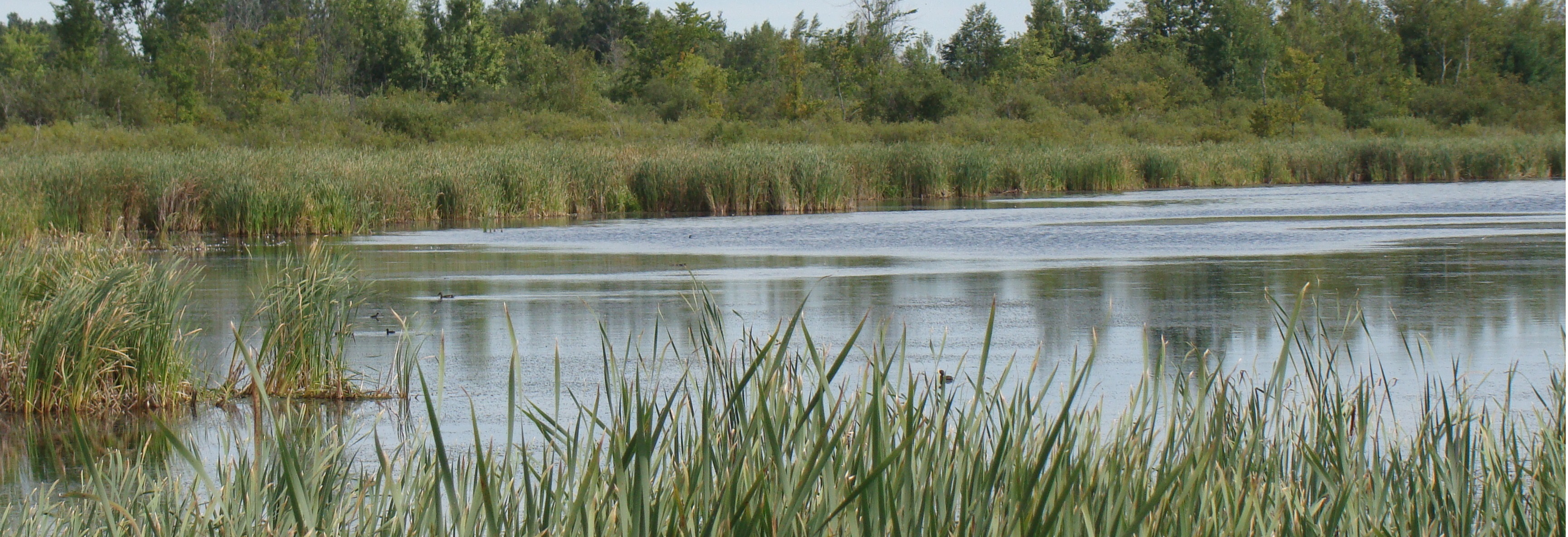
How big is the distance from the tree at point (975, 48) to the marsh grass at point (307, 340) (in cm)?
6690

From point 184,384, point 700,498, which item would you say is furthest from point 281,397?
point 700,498

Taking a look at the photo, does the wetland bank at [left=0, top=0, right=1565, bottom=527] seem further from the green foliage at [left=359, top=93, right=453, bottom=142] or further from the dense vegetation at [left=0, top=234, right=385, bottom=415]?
the green foliage at [left=359, top=93, right=453, bottom=142]

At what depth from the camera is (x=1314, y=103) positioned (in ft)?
206

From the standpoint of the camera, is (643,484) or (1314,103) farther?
(1314,103)

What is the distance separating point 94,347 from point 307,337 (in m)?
0.98

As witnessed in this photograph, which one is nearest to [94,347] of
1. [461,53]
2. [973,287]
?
[973,287]

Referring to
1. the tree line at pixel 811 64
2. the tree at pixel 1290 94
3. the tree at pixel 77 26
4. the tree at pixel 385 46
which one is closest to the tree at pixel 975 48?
the tree line at pixel 811 64

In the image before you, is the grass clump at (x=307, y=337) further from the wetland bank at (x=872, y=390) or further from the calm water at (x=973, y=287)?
the calm water at (x=973, y=287)

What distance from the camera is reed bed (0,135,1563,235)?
20.3 metres

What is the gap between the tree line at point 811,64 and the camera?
5091 centimetres

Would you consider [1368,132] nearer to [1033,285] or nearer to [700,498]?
[1033,285]

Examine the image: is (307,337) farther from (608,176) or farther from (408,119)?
(408,119)

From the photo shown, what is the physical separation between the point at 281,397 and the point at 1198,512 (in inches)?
201

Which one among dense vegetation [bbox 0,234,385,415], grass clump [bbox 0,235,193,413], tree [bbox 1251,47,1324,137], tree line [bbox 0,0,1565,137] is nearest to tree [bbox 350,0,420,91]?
tree line [bbox 0,0,1565,137]
